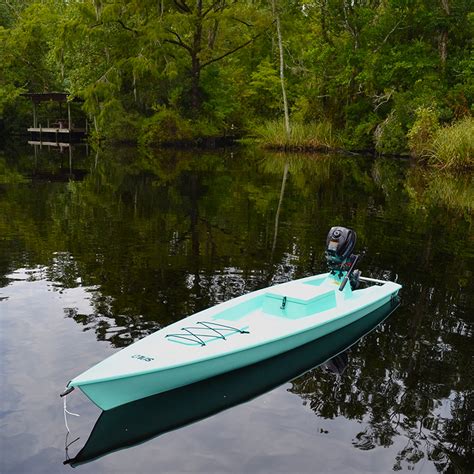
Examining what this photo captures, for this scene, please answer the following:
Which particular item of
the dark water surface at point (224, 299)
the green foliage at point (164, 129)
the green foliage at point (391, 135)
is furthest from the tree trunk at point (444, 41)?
the green foliage at point (164, 129)

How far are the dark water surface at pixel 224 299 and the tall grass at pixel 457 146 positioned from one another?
6615 mm

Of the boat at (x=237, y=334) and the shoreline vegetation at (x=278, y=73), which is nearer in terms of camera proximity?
the boat at (x=237, y=334)

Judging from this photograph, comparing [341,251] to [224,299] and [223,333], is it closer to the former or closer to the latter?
[224,299]

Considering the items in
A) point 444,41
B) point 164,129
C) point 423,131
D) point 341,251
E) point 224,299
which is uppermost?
point 444,41

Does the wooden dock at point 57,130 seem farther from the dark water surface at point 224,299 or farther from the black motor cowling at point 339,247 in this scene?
the black motor cowling at point 339,247

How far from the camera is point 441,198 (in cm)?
1864

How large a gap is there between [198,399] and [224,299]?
2895 mm

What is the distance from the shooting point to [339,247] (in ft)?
27.1

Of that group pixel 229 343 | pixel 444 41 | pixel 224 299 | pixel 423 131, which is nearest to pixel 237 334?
pixel 229 343

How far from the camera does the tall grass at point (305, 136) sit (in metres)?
35.3

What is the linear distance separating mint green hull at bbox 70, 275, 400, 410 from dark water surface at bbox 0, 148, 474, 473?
0.75 ft

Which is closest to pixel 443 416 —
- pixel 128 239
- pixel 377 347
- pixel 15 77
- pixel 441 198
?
pixel 377 347

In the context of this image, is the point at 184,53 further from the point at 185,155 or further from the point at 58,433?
the point at 58,433

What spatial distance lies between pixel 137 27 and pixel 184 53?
409 centimetres
